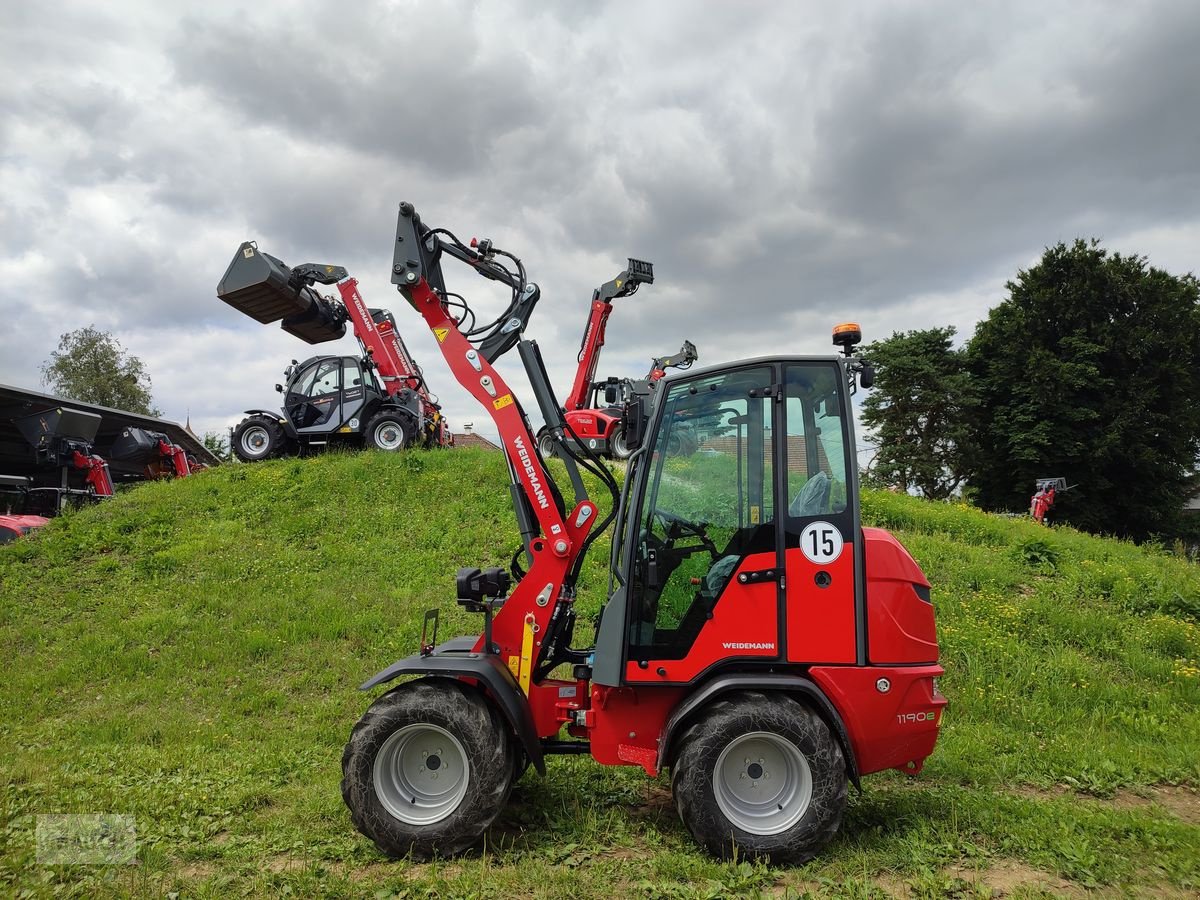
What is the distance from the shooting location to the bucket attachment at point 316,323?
11188 mm

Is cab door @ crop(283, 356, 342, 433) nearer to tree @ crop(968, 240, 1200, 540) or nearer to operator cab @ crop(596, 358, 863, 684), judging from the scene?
operator cab @ crop(596, 358, 863, 684)

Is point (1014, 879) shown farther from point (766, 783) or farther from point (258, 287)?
point (258, 287)

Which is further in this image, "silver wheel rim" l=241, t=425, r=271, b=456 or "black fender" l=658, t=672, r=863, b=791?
"silver wheel rim" l=241, t=425, r=271, b=456

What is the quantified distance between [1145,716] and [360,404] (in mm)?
13501

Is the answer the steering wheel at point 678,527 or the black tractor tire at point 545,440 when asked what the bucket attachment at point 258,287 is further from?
the steering wheel at point 678,527

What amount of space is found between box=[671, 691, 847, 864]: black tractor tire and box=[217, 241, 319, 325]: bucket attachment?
660 centimetres

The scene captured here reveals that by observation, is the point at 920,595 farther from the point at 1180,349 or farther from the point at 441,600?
the point at 1180,349

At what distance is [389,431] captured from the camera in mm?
15352

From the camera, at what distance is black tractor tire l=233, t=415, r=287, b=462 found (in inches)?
613

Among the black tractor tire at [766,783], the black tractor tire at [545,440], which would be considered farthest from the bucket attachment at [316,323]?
the black tractor tire at [766,783]

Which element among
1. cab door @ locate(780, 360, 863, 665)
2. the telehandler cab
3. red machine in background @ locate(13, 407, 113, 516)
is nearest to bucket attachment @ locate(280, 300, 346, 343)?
red machine in background @ locate(13, 407, 113, 516)

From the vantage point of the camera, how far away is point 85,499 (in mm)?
14078

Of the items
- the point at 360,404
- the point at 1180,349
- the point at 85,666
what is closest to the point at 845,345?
the point at 85,666

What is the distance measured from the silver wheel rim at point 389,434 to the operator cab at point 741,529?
38.1ft
